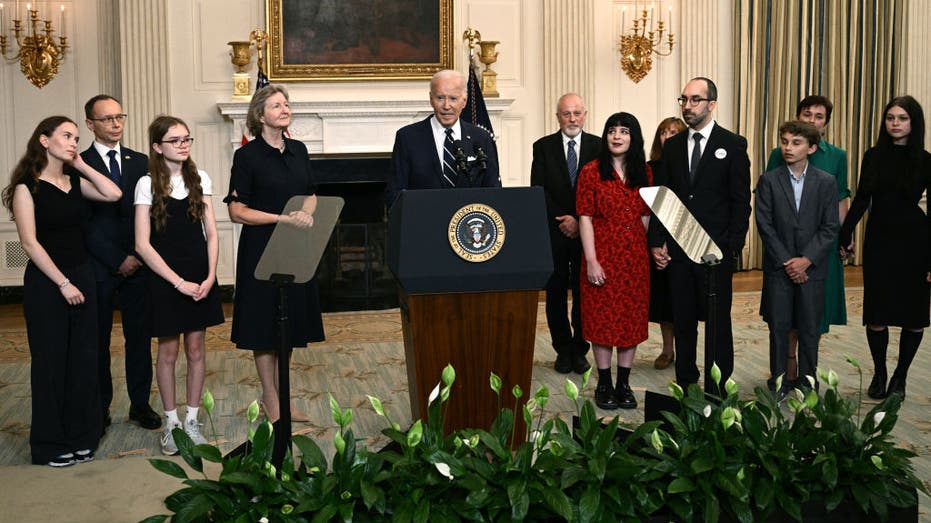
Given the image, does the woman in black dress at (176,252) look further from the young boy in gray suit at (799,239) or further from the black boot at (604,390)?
the young boy in gray suit at (799,239)

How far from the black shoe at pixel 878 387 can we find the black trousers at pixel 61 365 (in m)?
3.68

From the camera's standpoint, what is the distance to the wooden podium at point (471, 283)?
140 inches

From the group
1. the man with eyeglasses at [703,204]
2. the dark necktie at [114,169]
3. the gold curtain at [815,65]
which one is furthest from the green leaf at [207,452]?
the gold curtain at [815,65]

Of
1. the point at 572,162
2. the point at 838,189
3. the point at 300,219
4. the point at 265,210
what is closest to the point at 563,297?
the point at 572,162

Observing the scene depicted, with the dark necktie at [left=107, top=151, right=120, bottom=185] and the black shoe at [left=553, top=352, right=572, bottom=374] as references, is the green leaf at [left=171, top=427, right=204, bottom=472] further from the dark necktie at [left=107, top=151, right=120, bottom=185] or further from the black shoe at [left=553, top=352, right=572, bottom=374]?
the black shoe at [left=553, top=352, right=572, bottom=374]

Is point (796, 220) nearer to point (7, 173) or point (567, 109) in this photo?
point (567, 109)

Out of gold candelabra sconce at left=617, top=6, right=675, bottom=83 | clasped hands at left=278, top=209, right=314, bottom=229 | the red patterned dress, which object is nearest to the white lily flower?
clasped hands at left=278, top=209, right=314, bottom=229

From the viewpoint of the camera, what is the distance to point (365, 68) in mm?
8977

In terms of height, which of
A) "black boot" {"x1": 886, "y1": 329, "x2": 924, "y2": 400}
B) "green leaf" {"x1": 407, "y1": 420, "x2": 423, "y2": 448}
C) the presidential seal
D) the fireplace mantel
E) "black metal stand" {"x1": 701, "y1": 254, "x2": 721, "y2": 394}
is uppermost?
the fireplace mantel

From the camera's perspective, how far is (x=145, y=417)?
477 cm

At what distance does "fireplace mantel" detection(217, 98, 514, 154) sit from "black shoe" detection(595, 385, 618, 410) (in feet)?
14.4

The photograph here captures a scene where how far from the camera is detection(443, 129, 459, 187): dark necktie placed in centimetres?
424

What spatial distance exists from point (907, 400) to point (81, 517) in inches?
152

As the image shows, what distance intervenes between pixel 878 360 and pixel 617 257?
152 cm
